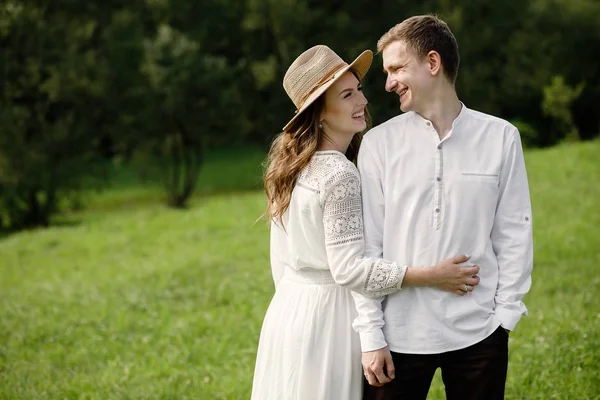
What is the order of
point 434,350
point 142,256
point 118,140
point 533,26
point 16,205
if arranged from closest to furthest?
point 434,350, point 142,256, point 16,205, point 118,140, point 533,26

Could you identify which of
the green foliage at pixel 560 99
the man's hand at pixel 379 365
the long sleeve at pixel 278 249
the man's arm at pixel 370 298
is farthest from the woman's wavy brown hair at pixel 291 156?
the green foliage at pixel 560 99

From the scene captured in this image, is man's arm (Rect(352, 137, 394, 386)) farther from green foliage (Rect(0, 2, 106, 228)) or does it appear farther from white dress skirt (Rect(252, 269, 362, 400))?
green foliage (Rect(0, 2, 106, 228))

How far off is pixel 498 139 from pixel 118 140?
1948 centimetres

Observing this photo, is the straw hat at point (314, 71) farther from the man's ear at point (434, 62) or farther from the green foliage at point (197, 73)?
the green foliage at point (197, 73)

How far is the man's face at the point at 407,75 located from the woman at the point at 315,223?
0.22 metres

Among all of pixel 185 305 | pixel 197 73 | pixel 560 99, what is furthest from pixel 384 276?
pixel 560 99

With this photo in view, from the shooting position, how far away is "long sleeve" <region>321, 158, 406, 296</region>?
2941 millimetres

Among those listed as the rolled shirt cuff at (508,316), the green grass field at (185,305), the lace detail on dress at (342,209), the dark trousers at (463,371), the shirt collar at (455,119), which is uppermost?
the shirt collar at (455,119)

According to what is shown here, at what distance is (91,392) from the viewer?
234 inches

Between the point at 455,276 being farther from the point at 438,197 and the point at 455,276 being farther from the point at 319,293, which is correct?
the point at 319,293

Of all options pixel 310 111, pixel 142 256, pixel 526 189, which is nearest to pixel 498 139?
pixel 526 189

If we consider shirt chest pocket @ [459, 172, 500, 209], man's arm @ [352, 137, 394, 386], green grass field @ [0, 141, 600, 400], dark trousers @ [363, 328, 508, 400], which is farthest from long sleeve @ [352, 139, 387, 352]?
green grass field @ [0, 141, 600, 400]

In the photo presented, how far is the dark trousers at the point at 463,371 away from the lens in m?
2.99

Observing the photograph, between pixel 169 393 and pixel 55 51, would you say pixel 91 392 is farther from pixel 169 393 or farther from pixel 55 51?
pixel 55 51
